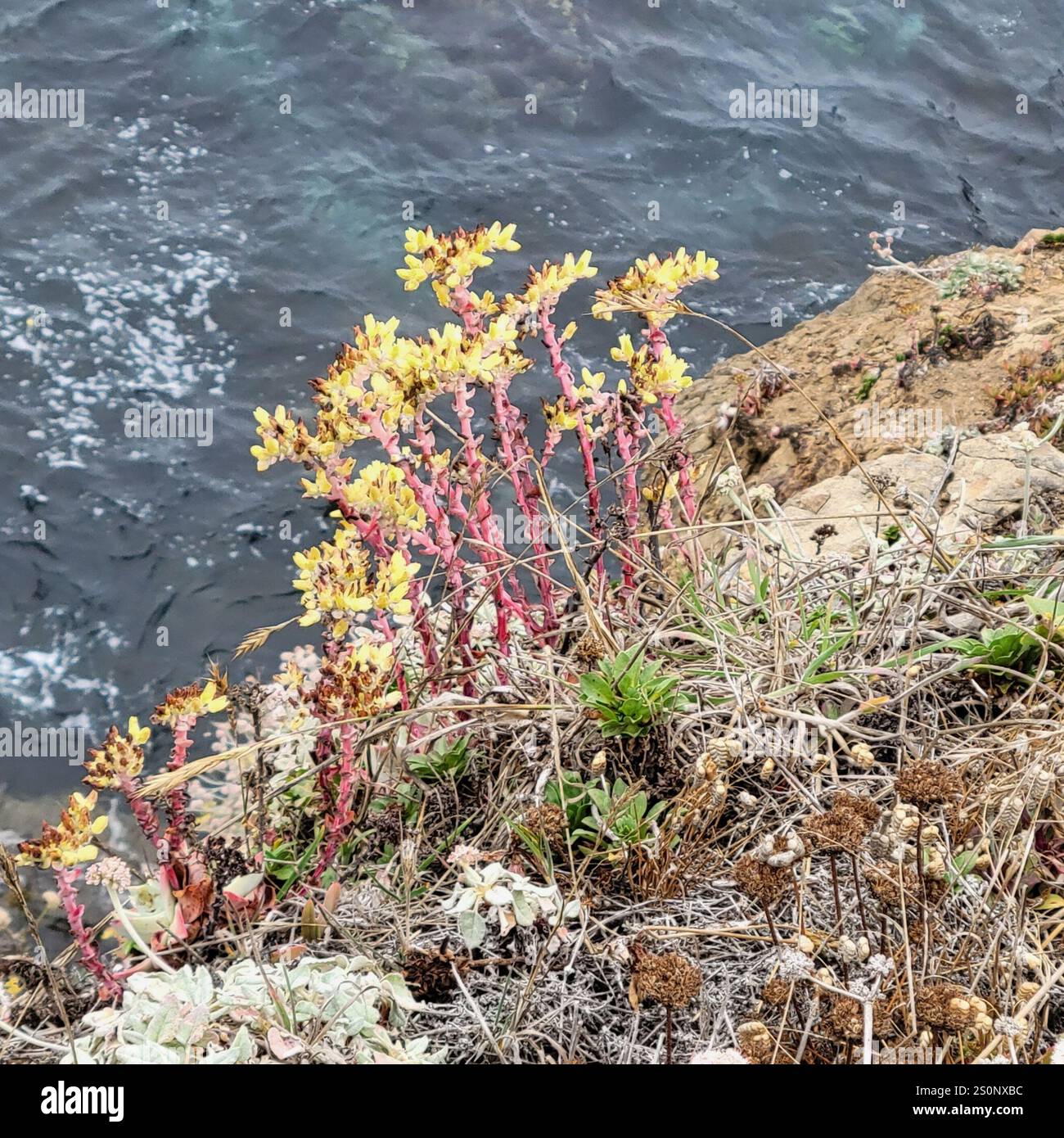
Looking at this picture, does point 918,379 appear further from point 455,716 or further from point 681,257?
point 455,716

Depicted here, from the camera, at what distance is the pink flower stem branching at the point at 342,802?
2779 millimetres

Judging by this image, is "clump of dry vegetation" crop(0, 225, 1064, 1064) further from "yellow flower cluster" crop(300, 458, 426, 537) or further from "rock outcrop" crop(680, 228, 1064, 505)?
"rock outcrop" crop(680, 228, 1064, 505)

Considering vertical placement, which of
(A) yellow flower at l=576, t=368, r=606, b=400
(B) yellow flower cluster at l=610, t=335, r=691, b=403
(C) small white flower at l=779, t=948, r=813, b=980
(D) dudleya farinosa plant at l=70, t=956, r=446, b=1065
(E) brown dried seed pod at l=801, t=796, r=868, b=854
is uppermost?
(B) yellow flower cluster at l=610, t=335, r=691, b=403

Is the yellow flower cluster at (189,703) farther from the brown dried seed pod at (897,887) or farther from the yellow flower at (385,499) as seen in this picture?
the brown dried seed pod at (897,887)

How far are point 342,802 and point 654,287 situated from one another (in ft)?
5.91

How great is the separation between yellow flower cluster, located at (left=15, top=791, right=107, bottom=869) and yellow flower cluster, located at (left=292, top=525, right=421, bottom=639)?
67 centimetres

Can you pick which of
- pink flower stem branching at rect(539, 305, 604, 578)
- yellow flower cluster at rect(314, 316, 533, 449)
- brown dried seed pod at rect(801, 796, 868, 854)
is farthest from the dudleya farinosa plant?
pink flower stem branching at rect(539, 305, 604, 578)

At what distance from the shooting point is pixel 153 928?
2729mm

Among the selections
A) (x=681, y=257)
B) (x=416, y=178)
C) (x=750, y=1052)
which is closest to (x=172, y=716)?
(x=750, y=1052)

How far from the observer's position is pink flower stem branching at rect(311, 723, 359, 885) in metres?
2.78

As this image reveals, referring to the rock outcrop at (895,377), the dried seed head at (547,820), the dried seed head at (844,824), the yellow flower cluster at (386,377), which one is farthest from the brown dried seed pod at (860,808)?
the rock outcrop at (895,377)

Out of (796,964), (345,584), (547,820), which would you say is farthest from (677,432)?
(796,964)

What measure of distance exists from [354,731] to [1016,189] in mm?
9311

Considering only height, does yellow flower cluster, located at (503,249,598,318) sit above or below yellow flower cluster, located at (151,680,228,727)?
above
